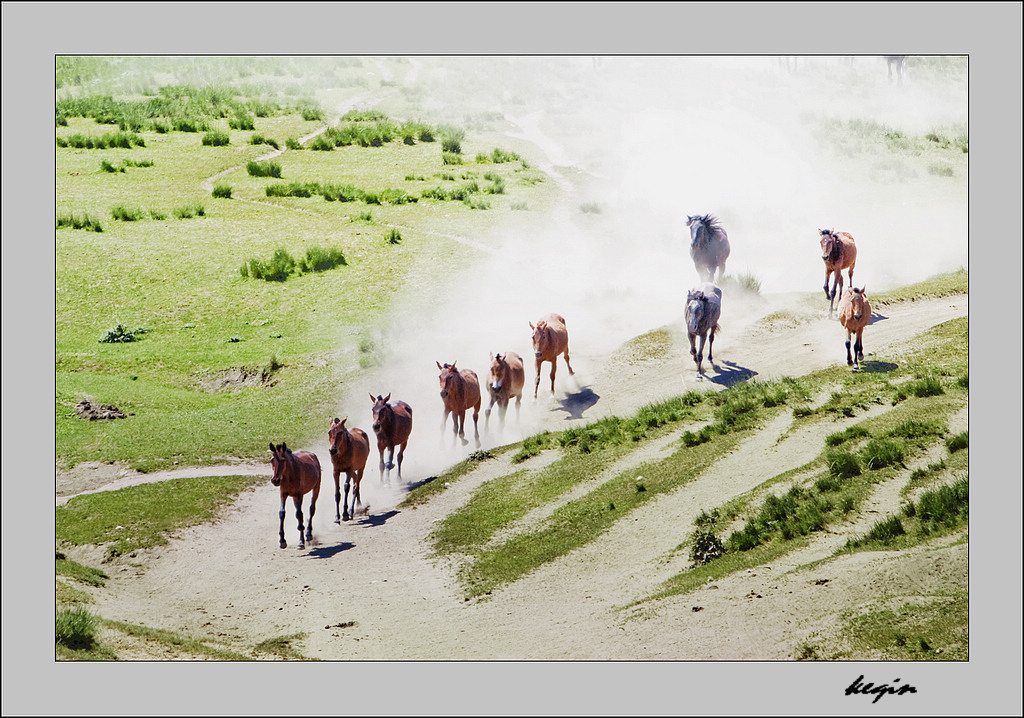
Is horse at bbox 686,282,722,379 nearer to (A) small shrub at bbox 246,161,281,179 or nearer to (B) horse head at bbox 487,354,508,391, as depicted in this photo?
(B) horse head at bbox 487,354,508,391

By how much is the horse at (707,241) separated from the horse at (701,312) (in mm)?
3406

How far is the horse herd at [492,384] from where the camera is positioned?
2102cm

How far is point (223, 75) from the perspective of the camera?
27.2 metres

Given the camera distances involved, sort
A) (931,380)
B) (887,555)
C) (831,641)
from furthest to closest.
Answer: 1. (931,380)
2. (887,555)
3. (831,641)

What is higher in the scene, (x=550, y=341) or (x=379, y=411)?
(x=550, y=341)

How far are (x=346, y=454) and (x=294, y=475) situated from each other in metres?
1.37

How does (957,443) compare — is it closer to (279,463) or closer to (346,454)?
(346,454)

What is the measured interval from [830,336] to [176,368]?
16.2 meters

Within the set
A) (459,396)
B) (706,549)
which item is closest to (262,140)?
(459,396)

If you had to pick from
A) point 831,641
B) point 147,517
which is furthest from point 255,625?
point 831,641

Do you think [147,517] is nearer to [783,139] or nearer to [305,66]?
[305,66]

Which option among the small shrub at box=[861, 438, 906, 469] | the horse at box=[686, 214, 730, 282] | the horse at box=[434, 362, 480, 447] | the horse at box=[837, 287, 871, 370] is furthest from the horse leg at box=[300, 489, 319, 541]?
the horse at box=[686, 214, 730, 282]
